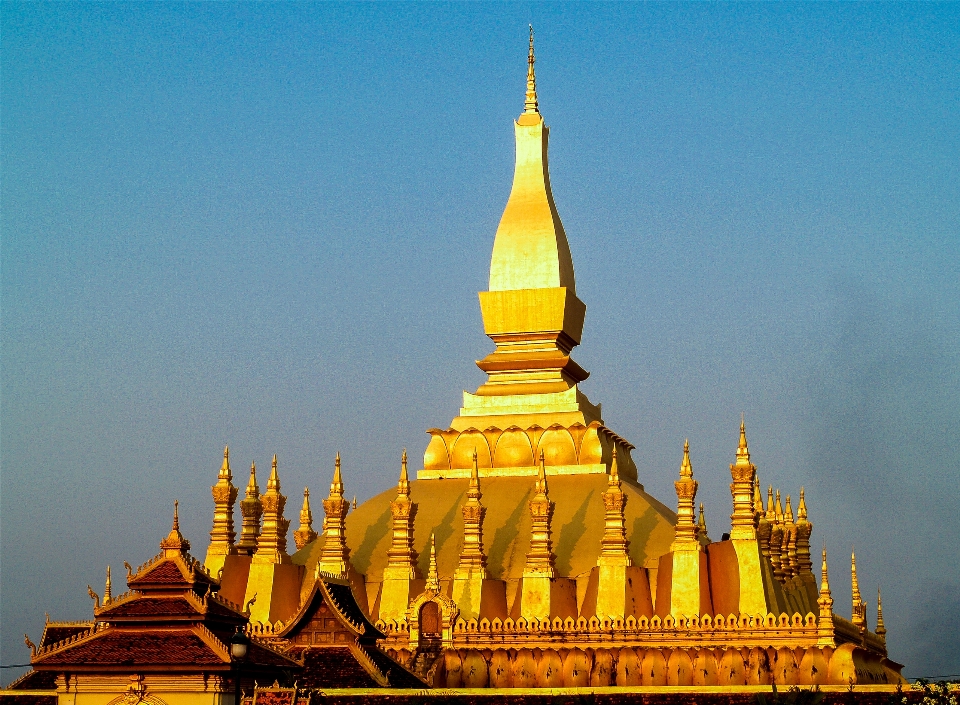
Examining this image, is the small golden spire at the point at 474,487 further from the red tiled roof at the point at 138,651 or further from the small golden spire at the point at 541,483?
the red tiled roof at the point at 138,651

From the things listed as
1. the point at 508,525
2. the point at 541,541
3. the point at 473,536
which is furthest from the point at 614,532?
the point at 508,525

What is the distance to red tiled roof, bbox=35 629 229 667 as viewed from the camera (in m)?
32.2

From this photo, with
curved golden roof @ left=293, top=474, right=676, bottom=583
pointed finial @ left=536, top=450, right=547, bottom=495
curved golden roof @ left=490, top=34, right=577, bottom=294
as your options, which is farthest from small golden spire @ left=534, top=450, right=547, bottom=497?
curved golden roof @ left=490, top=34, right=577, bottom=294

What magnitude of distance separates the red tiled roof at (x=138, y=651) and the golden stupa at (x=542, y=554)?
211 inches

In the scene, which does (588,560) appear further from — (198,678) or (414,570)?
(198,678)

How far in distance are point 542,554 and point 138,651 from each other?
477 inches

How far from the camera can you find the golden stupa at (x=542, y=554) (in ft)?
132

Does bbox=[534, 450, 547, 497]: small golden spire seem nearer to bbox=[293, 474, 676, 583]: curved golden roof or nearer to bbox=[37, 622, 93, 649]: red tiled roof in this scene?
bbox=[293, 474, 676, 583]: curved golden roof

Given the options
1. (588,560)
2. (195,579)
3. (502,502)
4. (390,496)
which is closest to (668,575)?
(588,560)

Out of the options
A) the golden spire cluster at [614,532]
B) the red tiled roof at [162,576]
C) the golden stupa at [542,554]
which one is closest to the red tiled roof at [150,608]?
the red tiled roof at [162,576]

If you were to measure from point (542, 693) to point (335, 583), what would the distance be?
6143mm

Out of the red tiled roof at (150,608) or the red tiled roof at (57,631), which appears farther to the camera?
the red tiled roof at (57,631)

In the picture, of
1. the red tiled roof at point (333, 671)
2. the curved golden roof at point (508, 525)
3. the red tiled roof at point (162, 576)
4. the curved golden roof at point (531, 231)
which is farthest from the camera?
the curved golden roof at point (531, 231)

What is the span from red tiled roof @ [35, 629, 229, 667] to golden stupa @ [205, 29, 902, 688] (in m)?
5.36
